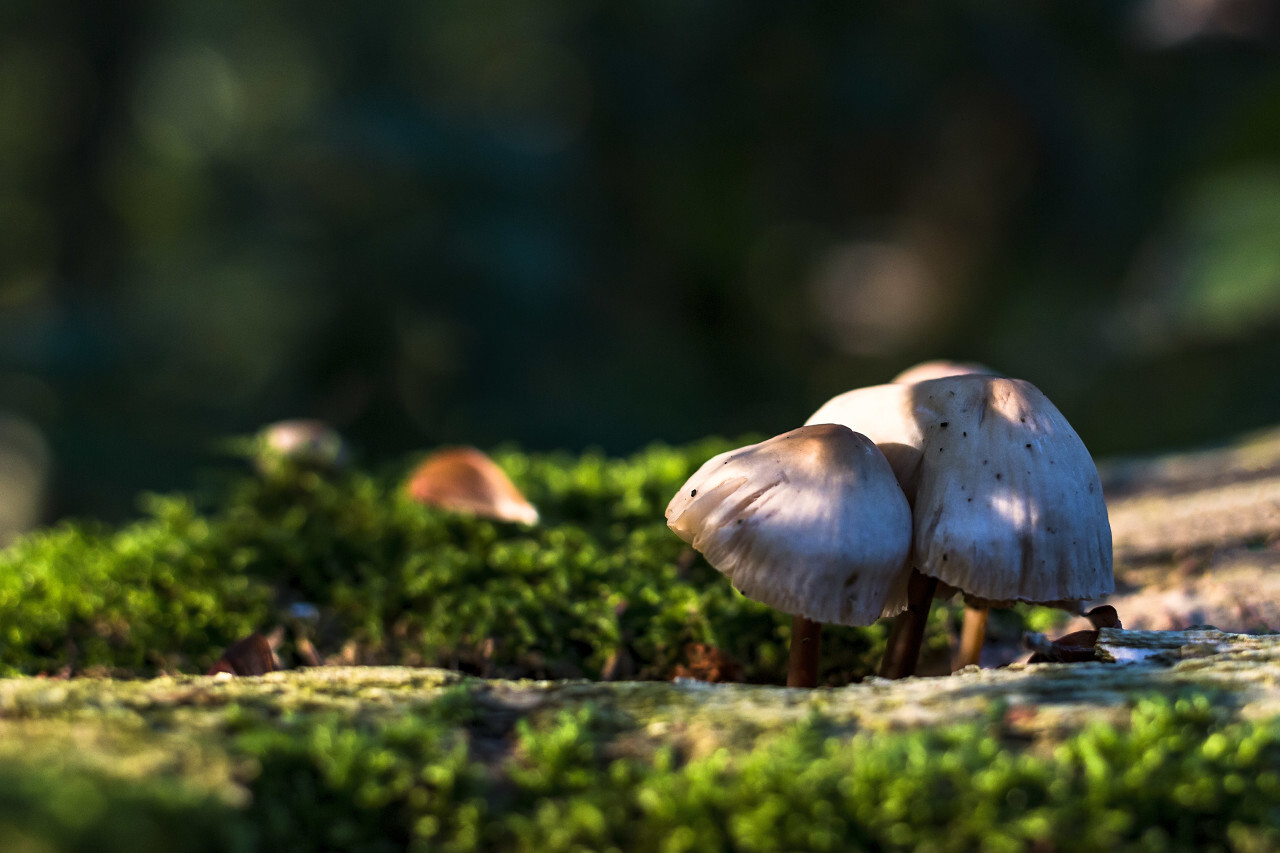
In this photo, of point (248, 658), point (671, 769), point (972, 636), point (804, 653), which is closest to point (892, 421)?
point (804, 653)

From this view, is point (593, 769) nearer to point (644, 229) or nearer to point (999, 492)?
point (999, 492)

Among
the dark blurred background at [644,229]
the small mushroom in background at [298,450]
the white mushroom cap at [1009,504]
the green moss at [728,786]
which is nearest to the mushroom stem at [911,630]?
the white mushroom cap at [1009,504]

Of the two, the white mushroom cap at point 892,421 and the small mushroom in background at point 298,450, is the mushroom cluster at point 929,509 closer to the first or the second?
the white mushroom cap at point 892,421

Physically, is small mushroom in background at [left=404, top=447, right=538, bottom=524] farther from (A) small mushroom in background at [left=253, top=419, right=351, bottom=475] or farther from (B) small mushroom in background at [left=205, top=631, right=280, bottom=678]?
(B) small mushroom in background at [left=205, top=631, right=280, bottom=678]

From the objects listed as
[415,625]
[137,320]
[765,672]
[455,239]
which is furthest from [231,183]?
[765,672]

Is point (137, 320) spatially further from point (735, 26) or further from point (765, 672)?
point (765, 672)

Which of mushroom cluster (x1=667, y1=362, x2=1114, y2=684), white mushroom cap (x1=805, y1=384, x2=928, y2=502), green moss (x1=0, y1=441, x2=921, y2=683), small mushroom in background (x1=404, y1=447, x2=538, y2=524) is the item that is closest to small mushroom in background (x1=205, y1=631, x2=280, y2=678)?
green moss (x1=0, y1=441, x2=921, y2=683)

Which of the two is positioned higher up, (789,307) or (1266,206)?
(1266,206)
